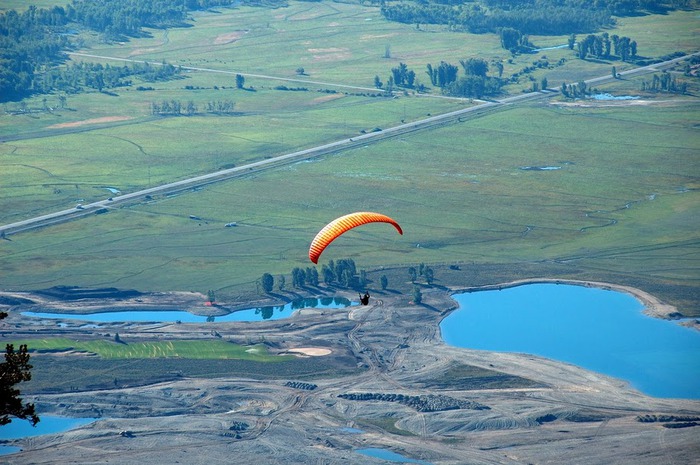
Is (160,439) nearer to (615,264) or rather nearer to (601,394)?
(601,394)

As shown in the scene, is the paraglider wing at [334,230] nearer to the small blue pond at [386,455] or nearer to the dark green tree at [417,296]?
the small blue pond at [386,455]

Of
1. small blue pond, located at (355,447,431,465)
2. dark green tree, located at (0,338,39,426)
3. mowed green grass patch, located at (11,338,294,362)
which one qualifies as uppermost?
dark green tree, located at (0,338,39,426)

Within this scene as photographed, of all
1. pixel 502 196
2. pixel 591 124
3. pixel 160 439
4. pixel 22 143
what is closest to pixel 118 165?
pixel 22 143

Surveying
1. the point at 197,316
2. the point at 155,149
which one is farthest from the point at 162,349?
the point at 155,149

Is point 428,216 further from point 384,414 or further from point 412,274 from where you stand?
point 384,414

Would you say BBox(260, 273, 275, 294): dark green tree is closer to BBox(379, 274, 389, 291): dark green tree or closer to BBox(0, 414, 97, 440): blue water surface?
BBox(379, 274, 389, 291): dark green tree

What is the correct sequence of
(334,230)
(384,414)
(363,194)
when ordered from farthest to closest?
(363,194), (384,414), (334,230)

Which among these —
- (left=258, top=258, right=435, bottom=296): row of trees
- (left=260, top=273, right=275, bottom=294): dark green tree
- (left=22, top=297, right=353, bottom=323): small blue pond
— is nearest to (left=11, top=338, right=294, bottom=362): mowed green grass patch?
(left=22, top=297, right=353, bottom=323): small blue pond
